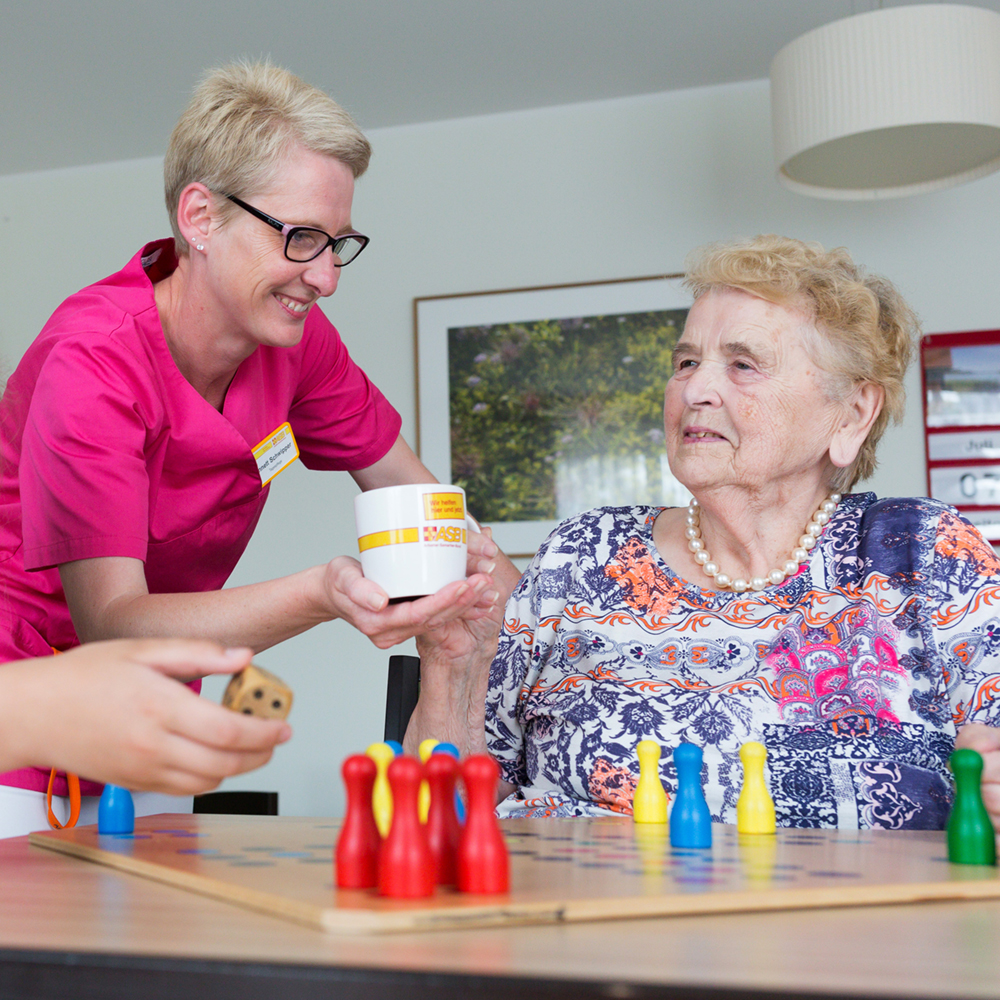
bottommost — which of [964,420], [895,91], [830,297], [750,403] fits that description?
[750,403]

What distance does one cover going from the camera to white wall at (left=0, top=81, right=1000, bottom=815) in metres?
3.60

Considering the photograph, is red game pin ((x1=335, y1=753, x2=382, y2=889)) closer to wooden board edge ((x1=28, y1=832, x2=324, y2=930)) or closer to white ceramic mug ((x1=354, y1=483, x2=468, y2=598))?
wooden board edge ((x1=28, y1=832, x2=324, y2=930))

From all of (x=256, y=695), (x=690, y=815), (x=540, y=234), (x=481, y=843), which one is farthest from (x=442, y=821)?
(x=540, y=234)

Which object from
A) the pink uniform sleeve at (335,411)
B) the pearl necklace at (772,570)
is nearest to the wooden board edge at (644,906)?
the pearl necklace at (772,570)

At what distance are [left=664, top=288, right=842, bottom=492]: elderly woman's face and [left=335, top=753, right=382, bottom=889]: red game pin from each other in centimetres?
101

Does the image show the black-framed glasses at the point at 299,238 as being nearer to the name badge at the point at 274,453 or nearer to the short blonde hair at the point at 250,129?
the short blonde hair at the point at 250,129

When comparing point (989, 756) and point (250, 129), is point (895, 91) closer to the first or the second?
point (250, 129)

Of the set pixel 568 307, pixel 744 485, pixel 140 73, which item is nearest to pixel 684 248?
pixel 568 307

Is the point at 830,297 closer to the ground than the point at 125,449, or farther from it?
farther from it

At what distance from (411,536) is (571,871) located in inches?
15.2

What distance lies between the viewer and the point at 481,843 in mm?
691

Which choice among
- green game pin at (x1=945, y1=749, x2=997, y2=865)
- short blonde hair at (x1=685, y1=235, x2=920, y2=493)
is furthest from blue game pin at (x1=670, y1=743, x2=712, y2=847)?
short blonde hair at (x1=685, y1=235, x2=920, y2=493)

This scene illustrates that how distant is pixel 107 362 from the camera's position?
1443 mm

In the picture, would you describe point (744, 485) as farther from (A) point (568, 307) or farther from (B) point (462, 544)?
(A) point (568, 307)
